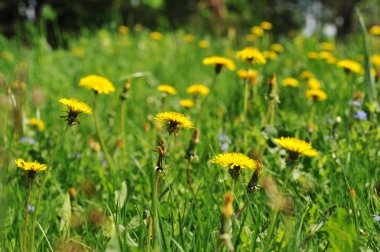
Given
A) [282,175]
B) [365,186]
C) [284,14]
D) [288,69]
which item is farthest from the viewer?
[284,14]

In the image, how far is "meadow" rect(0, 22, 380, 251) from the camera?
3.07 feet

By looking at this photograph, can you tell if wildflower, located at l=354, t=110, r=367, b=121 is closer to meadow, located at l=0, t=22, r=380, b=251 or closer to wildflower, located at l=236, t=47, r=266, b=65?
meadow, located at l=0, t=22, r=380, b=251

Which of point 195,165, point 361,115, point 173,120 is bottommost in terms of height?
point 195,165

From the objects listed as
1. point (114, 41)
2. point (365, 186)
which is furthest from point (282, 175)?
point (114, 41)

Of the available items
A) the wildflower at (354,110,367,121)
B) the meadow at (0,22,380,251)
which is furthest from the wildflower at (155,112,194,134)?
the wildflower at (354,110,367,121)

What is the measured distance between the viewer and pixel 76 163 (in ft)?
5.50

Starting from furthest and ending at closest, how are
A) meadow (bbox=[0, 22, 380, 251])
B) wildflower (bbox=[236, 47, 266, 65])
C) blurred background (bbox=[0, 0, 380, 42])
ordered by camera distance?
blurred background (bbox=[0, 0, 380, 42])
wildflower (bbox=[236, 47, 266, 65])
meadow (bbox=[0, 22, 380, 251])

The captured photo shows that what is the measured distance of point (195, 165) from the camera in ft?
5.30

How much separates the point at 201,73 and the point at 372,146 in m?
1.90

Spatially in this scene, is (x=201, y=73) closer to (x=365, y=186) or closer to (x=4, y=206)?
(x=365, y=186)

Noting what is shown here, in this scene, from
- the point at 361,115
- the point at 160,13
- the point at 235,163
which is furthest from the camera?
the point at 160,13

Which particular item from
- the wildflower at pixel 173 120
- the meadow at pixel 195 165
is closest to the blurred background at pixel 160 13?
the meadow at pixel 195 165

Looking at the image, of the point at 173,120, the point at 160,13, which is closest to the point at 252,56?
the point at 173,120

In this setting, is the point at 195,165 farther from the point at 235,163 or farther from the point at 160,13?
the point at 160,13
